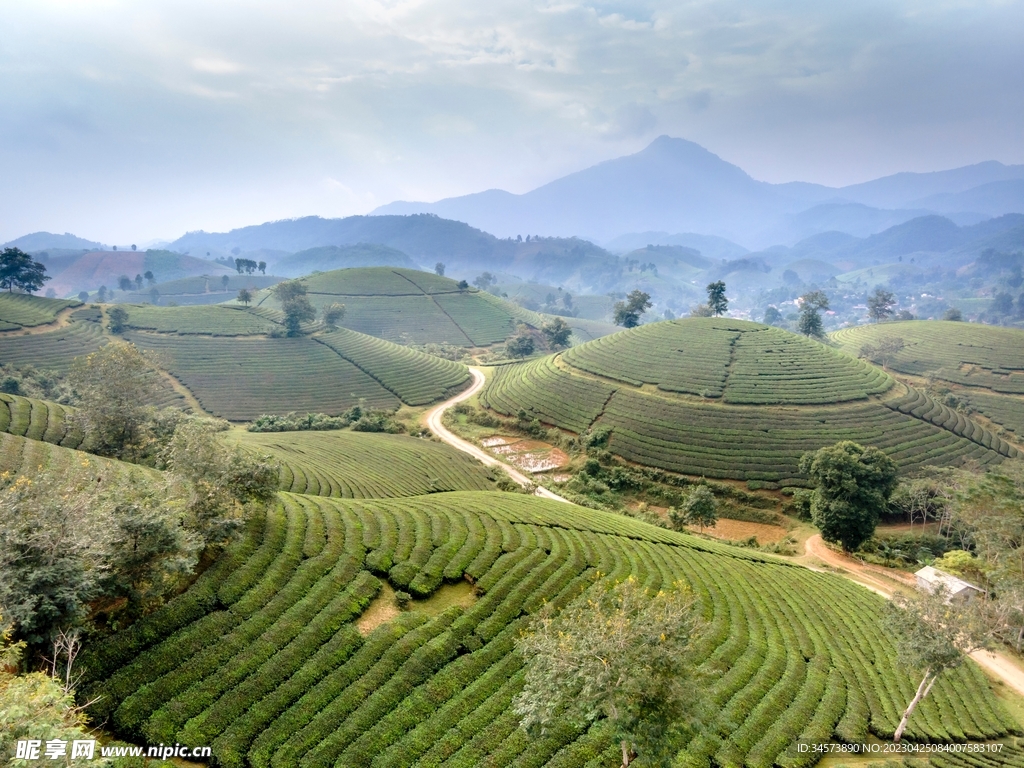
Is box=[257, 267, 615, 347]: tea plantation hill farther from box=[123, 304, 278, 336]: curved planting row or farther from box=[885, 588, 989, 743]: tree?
box=[885, 588, 989, 743]: tree

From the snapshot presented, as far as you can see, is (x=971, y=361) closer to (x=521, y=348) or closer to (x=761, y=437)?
(x=761, y=437)

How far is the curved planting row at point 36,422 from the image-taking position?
1571 inches

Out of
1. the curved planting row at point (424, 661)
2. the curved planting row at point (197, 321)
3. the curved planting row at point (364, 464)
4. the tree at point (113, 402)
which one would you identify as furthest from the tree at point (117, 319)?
the curved planting row at point (424, 661)

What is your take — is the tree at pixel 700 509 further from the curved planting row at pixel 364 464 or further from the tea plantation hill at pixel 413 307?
the tea plantation hill at pixel 413 307

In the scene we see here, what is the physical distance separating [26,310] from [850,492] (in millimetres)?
144982

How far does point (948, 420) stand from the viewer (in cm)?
7181

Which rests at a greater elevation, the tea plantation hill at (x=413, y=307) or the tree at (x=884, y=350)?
the tea plantation hill at (x=413, y=307)

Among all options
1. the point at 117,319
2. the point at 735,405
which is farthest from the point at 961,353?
the point at 117,319

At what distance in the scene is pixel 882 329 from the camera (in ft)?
474

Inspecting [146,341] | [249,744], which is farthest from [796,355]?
[146,341]

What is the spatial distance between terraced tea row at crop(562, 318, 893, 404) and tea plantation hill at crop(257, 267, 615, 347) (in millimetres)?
60260

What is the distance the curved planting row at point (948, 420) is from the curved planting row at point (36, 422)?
331 ft

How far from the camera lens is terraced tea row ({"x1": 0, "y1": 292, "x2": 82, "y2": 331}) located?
91062mm

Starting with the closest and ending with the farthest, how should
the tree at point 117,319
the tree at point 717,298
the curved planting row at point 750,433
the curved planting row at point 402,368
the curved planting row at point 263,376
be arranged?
the curved planting row at point 750,433
the curved planting row at point 263,376
the curved planting row at point 402,368
the tree at point 117,319
the tree at point 717,298
